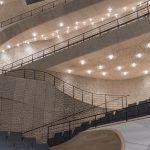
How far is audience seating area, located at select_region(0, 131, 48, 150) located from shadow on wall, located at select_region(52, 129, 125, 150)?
4.82ft

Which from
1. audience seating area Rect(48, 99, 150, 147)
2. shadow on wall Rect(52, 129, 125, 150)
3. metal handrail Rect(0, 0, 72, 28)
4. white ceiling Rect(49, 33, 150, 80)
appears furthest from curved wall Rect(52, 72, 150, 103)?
shadow on wall Rect(52, 129, 125, 150)

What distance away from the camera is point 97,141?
420 inches

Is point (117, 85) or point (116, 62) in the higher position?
point (116, 62)

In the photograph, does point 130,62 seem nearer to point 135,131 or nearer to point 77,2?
point 77,2

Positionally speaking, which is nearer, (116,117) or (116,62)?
(116,117)

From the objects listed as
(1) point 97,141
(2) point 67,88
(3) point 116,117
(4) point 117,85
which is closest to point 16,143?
(1) point 97,141

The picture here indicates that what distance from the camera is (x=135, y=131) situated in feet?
32.6

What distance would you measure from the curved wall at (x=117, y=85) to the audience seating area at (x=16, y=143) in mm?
5979

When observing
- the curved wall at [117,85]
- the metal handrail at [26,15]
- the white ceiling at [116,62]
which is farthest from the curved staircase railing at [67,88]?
the metal handrail at [26,15]

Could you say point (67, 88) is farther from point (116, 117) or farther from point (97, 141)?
point (97, 141)

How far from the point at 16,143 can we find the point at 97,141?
3407 millimetres

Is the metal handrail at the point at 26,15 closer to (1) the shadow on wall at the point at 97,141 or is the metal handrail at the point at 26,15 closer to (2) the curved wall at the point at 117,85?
(2) the curved wall at the point at 117,85

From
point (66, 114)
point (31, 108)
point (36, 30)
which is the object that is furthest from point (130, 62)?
point (36, 30)

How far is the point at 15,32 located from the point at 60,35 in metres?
3.29
